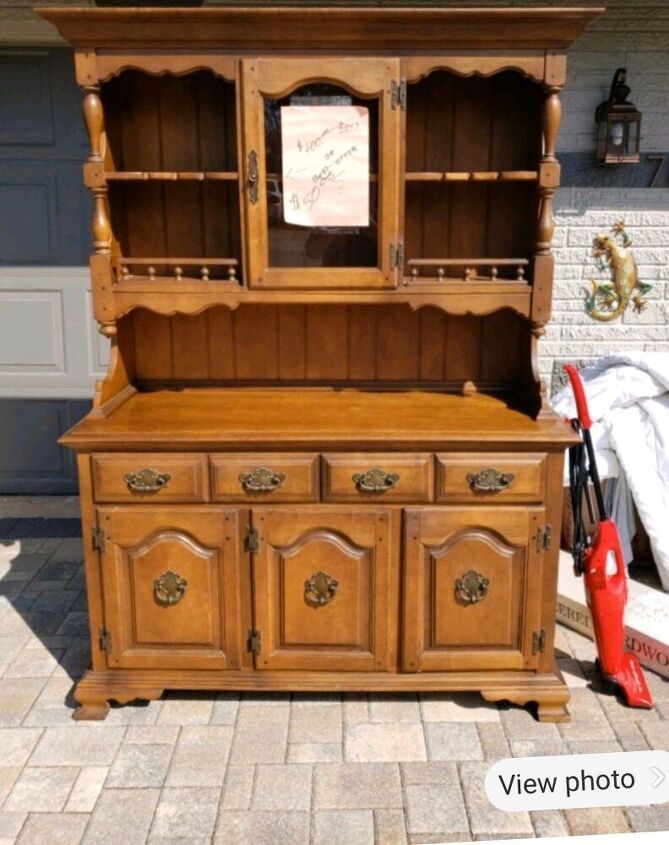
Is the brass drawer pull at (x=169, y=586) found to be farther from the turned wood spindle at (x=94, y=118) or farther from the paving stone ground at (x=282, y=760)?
the turned wood spindle at (x=94, y=118)

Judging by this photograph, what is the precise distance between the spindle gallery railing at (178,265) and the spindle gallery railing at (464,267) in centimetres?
59

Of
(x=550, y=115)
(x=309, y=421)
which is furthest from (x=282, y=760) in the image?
(x=550, y=115)

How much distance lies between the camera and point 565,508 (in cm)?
344

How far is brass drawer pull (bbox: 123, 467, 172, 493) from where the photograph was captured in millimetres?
2482

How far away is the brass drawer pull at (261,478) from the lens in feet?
8.14

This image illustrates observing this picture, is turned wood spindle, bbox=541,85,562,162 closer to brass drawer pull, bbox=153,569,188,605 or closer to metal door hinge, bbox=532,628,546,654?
metal door hinge, bbox=532,628,546,654

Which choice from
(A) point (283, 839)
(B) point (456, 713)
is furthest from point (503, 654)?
(A) point (283, 839)

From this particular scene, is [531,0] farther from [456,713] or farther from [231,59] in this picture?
[456,713]

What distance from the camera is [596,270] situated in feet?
12.2

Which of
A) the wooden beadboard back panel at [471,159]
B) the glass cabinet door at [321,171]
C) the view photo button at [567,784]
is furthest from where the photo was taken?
the wooden beadboard back panel at [471,159]

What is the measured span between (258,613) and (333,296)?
42.1 inches

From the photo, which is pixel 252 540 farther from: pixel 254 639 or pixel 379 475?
pixel 379 475

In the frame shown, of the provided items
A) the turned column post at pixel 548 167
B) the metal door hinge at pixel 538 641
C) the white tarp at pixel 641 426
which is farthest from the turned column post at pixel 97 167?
the white tarp at pixel 641 426

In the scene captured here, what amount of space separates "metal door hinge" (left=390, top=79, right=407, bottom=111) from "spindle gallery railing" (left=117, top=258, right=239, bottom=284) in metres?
0.71
